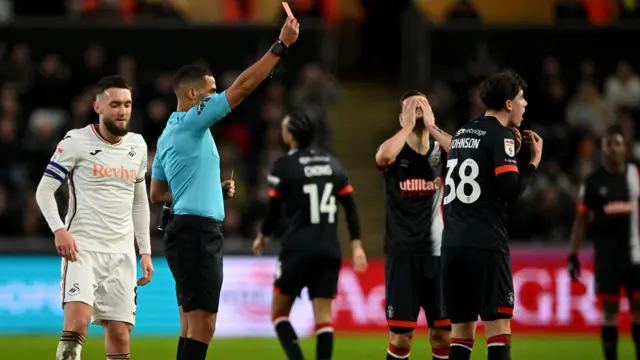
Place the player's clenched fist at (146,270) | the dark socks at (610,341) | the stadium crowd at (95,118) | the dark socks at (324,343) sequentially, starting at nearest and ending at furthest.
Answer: the player's clenched fist at (146,270) < the dark socks at (324,343) < the dark socks at (610,341) < the stadium crowd at (95,118)

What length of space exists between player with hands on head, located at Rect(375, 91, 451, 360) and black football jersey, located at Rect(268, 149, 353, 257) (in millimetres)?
1288

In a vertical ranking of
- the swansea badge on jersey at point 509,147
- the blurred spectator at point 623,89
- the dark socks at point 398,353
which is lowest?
the dark socks at point 398,353

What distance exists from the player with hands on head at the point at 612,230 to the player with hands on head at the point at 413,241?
2926mm

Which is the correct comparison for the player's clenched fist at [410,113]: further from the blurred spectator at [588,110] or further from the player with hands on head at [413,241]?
the blurred spectator at [588,110]

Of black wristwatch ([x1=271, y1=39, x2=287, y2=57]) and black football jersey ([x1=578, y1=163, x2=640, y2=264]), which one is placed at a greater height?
black football jersey ([x1=578, y1=163, x2=640, y2=264])

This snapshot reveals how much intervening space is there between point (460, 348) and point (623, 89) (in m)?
13.8

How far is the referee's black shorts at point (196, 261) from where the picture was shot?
319 inches

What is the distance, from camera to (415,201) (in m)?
9.54

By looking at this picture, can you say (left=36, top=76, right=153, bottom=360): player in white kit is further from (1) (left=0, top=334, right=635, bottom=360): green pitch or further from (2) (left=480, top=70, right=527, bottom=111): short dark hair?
(1) (left=0, top=334, right=635, bottom=360): green pitch

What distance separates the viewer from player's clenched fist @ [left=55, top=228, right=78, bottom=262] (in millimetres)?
8086

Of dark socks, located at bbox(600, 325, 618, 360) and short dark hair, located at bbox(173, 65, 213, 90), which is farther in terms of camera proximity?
dark socks, located at bbox(600, 325, 618, 360)

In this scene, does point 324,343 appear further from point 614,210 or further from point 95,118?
Result: point 95,118

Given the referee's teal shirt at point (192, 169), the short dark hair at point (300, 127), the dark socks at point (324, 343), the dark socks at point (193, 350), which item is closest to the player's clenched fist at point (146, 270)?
the referee's teal shirt at point (192, 169)

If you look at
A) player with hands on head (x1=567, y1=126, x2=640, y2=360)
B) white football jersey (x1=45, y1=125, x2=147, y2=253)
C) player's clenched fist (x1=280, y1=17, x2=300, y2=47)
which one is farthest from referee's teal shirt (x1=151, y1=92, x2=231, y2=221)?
player with hands on head (x1=567, y1=126, x2=640, y2=360)
